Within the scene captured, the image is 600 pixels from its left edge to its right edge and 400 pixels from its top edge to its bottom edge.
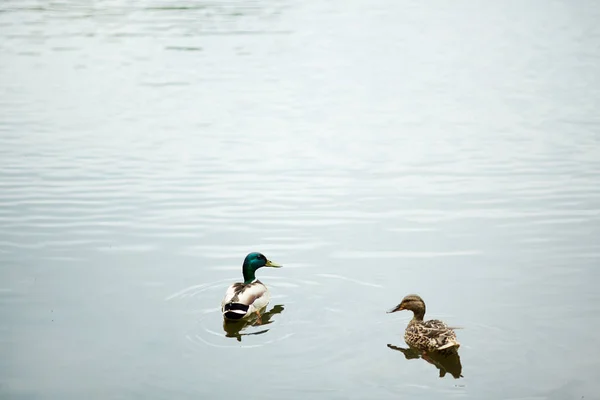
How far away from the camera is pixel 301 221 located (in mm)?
12242

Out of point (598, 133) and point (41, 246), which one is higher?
point (598, 133)

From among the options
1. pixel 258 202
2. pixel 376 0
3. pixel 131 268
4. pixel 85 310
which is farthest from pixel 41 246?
pixel 376 0

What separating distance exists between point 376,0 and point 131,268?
120 ft

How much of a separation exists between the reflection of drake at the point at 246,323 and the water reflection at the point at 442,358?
1.41 m

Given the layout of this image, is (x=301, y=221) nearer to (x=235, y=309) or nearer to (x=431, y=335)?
(x=235, y=309)

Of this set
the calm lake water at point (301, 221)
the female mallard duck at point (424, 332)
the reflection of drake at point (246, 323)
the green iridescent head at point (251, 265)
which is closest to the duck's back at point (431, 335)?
the female mallard duck at point (424, 332)

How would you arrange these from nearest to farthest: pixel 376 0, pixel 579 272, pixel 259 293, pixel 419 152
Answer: pixel 259 293 < pixel 579 272 < pixel 419 152 < pixel 376 0

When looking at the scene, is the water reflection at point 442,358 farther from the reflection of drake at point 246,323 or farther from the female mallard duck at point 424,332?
the reflection of drake at point 246,323

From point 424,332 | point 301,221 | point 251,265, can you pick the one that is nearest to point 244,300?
point 251,265

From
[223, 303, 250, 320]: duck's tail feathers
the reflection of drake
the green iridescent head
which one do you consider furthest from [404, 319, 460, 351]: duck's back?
the green iridescent head

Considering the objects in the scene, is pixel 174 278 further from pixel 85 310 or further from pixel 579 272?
pixel 579 272

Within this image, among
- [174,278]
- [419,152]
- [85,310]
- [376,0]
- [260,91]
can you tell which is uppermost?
[376,0]

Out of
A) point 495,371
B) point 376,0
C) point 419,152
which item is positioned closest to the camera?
point 495,371

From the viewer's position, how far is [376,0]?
4516cm
